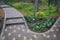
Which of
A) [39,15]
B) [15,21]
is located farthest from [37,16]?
[15,21]

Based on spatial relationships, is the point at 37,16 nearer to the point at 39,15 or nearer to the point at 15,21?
the point at 39,15

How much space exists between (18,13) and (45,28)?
0.81 meters

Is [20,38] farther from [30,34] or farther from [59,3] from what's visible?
[59,3]

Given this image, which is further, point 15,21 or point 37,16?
point 37,16

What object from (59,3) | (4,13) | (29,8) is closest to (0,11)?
(4,13)

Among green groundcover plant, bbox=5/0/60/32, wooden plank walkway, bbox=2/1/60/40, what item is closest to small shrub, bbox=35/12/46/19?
green groundcover plant, bbox=5/0/60/32

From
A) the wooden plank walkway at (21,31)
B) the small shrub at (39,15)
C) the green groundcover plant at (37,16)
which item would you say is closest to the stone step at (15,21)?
the wooden plank walkway at (21,31)

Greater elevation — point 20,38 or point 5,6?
point 5,6

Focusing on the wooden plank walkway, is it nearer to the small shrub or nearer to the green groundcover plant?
the green groundcover plant

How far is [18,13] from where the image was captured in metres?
4.70

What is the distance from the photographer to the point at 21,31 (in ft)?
14.2

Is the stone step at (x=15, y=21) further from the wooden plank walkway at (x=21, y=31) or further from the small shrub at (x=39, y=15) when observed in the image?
the small shrub at (x=39, y=15)

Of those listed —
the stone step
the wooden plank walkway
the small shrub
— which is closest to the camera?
the wooden plank walkway

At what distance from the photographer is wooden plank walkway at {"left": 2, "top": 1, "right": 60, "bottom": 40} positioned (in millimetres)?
4219
